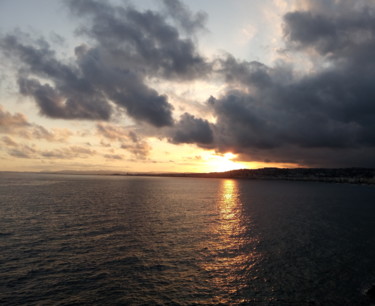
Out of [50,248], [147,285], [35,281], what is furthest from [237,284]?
[50,248]

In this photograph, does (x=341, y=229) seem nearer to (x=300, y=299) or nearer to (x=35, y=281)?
(x=300, y=299)

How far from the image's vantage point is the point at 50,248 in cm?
3981

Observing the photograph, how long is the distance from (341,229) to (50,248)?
6747cm

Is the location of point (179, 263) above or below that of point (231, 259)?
above

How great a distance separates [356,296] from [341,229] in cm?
3943

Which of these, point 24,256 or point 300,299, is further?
point 24,256

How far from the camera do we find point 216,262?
36406mm

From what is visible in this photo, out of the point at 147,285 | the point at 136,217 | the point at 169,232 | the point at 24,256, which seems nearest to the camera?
the point at 147,285

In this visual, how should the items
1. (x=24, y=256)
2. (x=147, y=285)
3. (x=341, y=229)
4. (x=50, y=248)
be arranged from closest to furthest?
(x=147, y=285)
(x=24, y=256)
(x=50, y=248)
(x=341, y=229)

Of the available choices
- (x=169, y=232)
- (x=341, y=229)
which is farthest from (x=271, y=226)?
(x=169, y=232)

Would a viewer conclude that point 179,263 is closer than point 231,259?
Yes

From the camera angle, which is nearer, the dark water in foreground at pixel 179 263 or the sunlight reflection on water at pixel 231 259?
the dark water in foreground at pixel 179 263

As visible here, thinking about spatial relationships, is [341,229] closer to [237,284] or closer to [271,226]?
[271,226]

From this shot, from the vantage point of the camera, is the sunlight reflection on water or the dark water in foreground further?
the sunlight reflection on water
